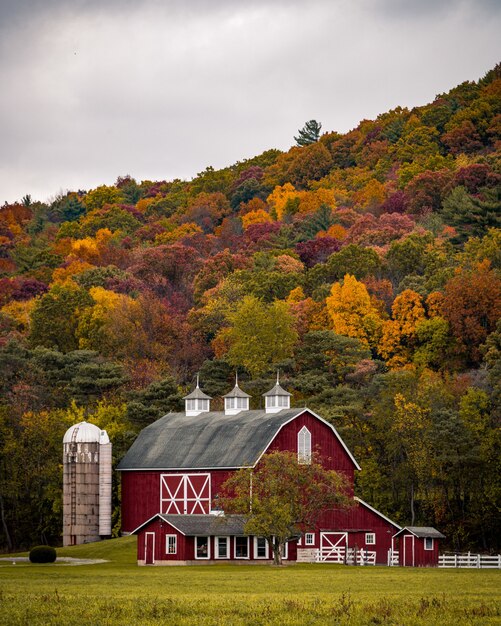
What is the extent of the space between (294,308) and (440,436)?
27.2 metres

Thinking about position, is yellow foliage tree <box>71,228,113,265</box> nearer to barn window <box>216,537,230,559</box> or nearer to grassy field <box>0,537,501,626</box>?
barn window <box>216,537,230,559</box>

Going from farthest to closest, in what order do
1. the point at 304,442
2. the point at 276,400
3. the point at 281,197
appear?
the point at 281,197 → the point at 276,400 → the point at 304,442

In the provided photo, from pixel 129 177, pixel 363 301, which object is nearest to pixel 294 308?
pixel 363 301

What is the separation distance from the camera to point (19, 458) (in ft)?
267

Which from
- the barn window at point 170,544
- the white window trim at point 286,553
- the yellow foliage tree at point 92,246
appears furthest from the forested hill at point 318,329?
the barn window at point 170,544

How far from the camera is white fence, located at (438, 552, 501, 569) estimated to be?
198 feet

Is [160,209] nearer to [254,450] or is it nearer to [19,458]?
[19,458]

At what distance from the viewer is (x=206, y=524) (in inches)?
2434

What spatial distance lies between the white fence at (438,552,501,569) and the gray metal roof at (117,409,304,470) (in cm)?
1021

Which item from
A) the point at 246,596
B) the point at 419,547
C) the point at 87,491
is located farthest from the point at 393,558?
the point at 246,596

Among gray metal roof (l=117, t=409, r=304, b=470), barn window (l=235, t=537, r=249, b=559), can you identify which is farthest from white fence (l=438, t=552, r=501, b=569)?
gray metal roof (l=117, t=409, r=304, b=470)

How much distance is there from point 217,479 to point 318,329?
27.0 meters

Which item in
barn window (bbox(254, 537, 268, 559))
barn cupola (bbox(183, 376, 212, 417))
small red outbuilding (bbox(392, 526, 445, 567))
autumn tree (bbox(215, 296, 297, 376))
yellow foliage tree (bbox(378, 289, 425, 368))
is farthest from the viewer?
yellow foliage tree (bbox(378, 289, 425, 368))

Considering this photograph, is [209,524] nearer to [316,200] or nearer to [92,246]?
[92,246]
